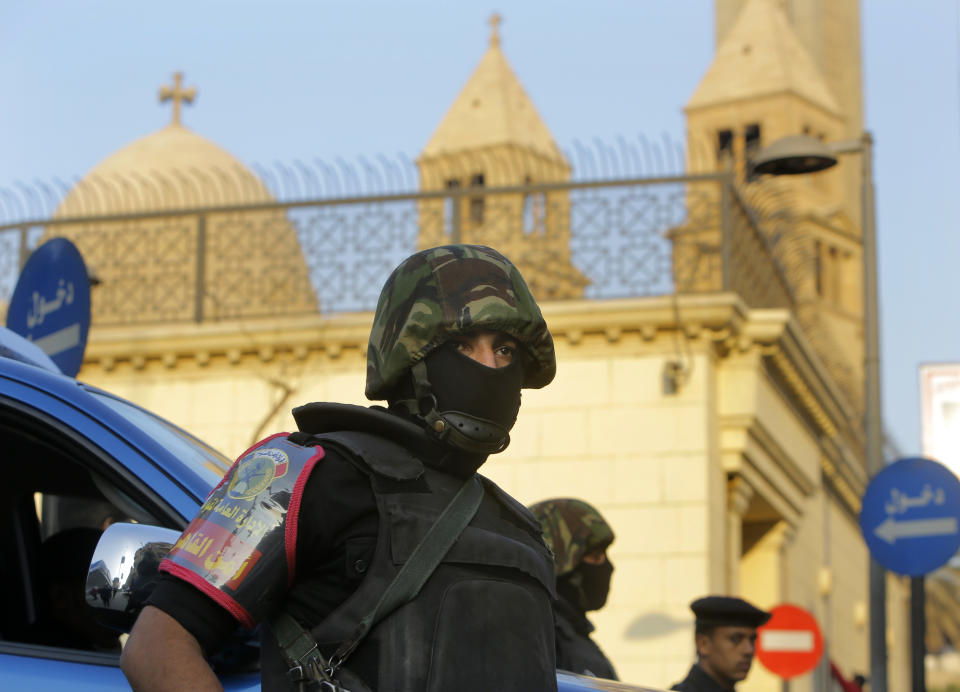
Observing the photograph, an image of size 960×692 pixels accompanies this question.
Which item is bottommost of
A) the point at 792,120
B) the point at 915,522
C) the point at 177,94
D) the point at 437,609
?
the point at 915,522

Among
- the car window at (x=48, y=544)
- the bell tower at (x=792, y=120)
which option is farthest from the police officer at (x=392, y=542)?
the bell tower at (x=792, y=120)

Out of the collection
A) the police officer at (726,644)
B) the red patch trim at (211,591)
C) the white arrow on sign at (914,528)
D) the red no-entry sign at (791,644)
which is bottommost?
the red no-entry sign at (791,644)

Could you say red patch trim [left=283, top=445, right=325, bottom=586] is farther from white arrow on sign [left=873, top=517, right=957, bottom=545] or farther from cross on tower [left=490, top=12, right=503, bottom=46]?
cross on tower [left=490, top=12, right=503, bottom=46]

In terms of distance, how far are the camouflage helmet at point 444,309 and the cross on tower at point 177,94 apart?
33.2 m

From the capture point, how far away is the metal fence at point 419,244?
55.7 feet

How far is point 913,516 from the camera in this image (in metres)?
10.2

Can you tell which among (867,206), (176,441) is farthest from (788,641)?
(176,441)

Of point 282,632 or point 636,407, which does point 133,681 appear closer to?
point 282,632

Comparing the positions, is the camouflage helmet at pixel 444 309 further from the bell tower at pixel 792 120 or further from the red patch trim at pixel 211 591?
the bell tower at pixel 792 120

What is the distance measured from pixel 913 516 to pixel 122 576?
320 inches

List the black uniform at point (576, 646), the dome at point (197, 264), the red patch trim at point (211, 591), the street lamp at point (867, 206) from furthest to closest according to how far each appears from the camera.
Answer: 1. the dome at point (197, 264)
2. the street lamp at point (867, 206)
3. the black uniform at point (576, 646)
4. the red patch trim at point (211, 591)

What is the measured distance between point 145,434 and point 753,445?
14815mm

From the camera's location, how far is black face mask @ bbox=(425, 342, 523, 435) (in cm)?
273

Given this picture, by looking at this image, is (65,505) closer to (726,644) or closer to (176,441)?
(176,441)
